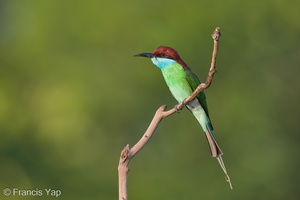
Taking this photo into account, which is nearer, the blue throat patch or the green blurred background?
the blue throat patch

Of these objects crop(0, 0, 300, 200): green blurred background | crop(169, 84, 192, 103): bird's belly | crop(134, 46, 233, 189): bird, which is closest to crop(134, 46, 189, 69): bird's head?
crop(134, 46, 233, 189): bird

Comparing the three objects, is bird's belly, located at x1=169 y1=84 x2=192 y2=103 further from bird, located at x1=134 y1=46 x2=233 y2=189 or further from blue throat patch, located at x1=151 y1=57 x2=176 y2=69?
blue throat patch, located at x1=151 y1=57 x2=176 y2=69

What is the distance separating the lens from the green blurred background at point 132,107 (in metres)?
6.87

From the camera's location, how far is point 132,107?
714 centimetres

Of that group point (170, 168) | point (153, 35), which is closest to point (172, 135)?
point (170, 168)

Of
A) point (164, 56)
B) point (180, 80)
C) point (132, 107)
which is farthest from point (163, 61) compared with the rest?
point (132, 107)

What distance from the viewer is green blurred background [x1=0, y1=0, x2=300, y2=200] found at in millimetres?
6867

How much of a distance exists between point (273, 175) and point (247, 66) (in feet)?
3.71

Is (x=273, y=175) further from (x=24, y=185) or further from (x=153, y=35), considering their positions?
(x=24, y=185)

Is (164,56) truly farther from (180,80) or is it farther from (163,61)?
(180,80)

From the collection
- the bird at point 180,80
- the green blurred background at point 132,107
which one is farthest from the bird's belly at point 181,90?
the green blurred background at point 132,107

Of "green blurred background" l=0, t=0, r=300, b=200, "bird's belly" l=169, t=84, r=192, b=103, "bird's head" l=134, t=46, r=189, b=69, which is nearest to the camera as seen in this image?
"bird's head" l=134, t=46, r=189, b=69

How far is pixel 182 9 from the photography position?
7.31 meters

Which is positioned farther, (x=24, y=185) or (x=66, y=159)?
(x=66, y=159)
